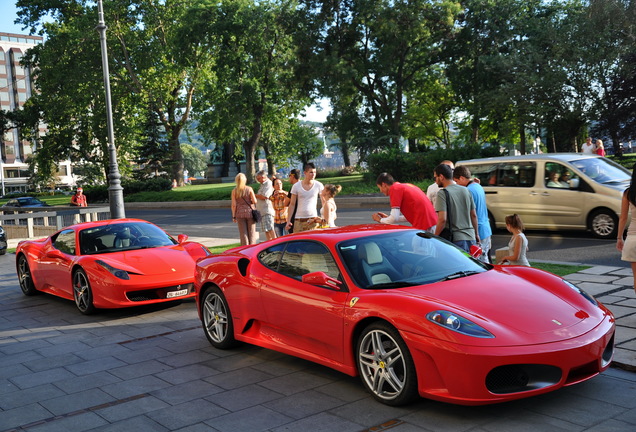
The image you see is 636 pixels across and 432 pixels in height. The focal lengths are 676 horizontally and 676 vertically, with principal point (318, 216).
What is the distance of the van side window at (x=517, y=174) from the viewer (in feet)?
47.2

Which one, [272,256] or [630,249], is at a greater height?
[272,256]

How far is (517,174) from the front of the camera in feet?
47.9

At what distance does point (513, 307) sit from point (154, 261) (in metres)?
5.82

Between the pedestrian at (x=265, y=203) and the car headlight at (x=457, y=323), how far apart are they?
8.85 m

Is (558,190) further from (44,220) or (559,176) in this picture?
(44,220)

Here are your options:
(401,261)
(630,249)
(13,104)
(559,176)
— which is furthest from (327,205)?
(13,104)

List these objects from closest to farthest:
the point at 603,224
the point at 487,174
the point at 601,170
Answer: the point at 603,224 < the point at 601,170 < the point at 487,174

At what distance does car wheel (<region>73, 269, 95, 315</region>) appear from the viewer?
9.16m

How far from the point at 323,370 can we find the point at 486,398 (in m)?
1.91

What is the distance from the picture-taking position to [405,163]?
32.8 meters

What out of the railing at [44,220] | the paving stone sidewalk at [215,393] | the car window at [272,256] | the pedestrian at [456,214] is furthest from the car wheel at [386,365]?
the railing at [44,220]

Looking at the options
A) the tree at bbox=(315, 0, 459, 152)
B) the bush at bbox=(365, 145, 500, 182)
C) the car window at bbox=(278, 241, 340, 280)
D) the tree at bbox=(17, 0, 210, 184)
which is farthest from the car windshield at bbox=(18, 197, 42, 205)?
the car window at bbox=(278, 241, 340, 280)

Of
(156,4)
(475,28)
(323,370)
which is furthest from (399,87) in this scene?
(323,370)

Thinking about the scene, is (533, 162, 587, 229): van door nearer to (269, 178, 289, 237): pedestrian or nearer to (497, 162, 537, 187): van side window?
(497, 162, 537, 187): van side window
